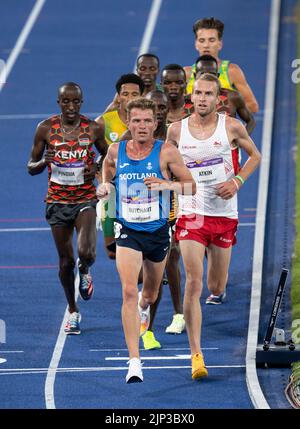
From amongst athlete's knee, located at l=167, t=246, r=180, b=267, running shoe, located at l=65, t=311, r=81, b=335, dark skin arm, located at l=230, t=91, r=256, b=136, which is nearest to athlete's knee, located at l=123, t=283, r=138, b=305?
athlete's knee, located at l=167, t=246, r=180, b=267

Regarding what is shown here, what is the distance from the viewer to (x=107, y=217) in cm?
1409

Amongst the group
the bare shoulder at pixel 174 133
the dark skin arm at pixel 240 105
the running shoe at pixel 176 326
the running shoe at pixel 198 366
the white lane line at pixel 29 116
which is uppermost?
the dark skin arm at pixel 240 105

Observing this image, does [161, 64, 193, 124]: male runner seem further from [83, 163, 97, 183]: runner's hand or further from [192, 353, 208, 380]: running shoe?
[192, 353, 208, 380]: running shoe

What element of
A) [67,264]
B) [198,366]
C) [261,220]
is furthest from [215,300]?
[198,366]

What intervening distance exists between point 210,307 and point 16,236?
129 inches

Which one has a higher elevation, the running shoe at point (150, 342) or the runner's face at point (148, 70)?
the runner's face at point (148, 70)

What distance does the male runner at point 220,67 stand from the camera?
16328mm

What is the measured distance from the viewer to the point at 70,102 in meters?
14.0

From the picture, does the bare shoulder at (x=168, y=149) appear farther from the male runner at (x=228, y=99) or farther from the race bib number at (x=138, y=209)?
the male runner at (x=228, y=99)

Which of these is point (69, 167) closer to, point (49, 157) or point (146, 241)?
point (49, 157)

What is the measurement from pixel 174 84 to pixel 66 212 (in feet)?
5.83

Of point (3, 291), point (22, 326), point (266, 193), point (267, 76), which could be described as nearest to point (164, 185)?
point (22, 326)

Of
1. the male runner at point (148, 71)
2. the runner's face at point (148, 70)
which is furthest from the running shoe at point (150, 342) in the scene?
the runner's face at point (148, 70)

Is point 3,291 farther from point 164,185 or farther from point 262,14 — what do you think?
point 262,14
